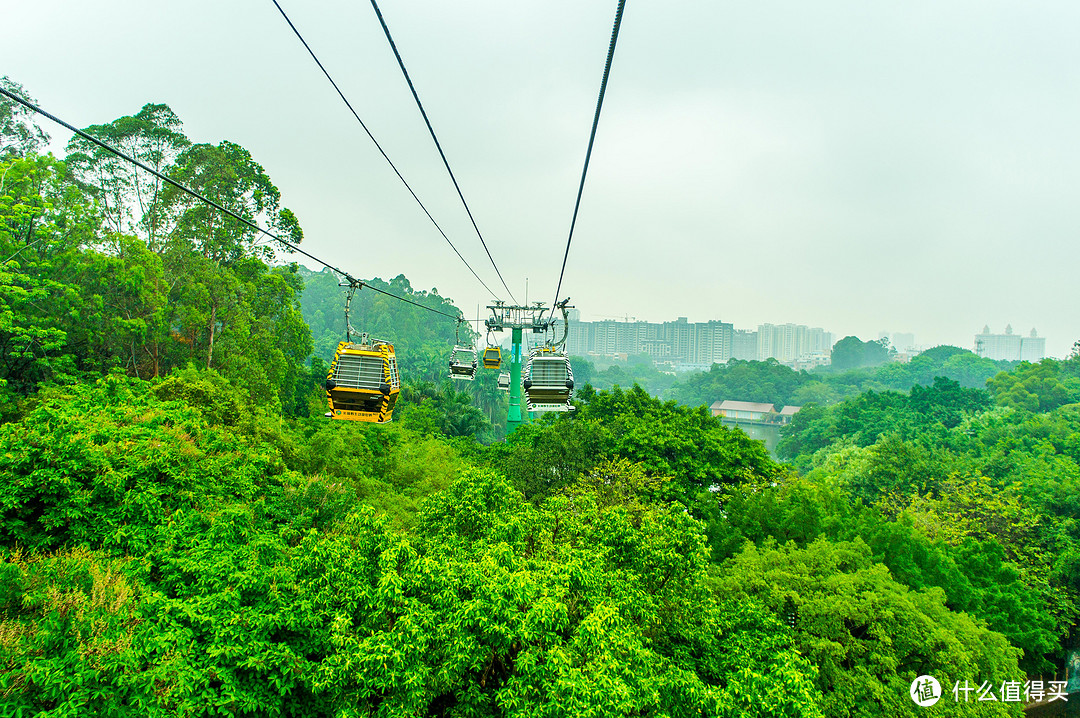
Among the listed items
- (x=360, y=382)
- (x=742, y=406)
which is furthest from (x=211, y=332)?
(x=742, y=406)

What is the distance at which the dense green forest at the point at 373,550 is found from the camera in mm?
5422

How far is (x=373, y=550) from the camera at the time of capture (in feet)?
21.9

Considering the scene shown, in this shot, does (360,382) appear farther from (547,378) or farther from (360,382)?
(547,378)

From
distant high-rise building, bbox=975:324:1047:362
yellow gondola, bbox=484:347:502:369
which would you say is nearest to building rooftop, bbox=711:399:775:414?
yellow gondola, bbox=484:347:502:369

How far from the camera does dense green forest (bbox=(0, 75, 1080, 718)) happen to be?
5422 mm

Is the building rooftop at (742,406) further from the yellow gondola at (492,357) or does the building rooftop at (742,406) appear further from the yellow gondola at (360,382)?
the yellow gondola at (360,382)

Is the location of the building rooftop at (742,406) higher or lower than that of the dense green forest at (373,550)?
lower

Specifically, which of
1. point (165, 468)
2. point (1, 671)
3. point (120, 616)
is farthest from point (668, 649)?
point (165, 468)

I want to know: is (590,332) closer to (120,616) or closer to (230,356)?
(230,356)

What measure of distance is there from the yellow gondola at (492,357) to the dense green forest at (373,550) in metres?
5.38

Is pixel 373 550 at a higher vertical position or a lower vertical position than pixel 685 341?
lower

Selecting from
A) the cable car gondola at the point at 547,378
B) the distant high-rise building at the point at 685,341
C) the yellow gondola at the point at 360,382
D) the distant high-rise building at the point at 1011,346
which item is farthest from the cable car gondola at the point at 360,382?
the distant high-rise building at the point at 1011,346

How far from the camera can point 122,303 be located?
17688mm

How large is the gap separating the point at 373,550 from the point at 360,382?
4.75 meters
